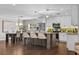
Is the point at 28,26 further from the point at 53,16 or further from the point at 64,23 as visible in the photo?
the point at 64,23

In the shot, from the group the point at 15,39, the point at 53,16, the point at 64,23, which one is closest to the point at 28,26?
the point at 53,16

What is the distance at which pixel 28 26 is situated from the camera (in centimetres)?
465
